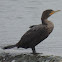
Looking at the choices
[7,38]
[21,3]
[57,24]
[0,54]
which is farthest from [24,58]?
[21,3]

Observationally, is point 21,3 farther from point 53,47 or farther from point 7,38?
point 53,47

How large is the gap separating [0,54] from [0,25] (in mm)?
7133

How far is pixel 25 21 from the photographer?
722 inches

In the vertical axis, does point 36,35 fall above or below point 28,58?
above

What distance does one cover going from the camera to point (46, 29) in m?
10.8

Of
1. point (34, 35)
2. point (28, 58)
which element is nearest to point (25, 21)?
point (34, 35)

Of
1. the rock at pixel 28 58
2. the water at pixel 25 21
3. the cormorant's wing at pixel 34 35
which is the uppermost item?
the cormorant's wing at pixel 34 35

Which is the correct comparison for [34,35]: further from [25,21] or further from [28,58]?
[25,21]

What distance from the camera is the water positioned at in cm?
1371

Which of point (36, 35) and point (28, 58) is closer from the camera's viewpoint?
point (28, 58)

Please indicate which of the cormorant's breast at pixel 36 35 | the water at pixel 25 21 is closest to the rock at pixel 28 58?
the cormorant's breast at pixel 36 35

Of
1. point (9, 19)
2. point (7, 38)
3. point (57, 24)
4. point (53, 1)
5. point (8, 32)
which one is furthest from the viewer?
point (53, 1)

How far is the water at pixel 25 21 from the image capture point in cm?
1371

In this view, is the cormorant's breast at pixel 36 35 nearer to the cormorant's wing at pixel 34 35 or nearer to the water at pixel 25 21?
the cormorant's wing at pixel 34 35
